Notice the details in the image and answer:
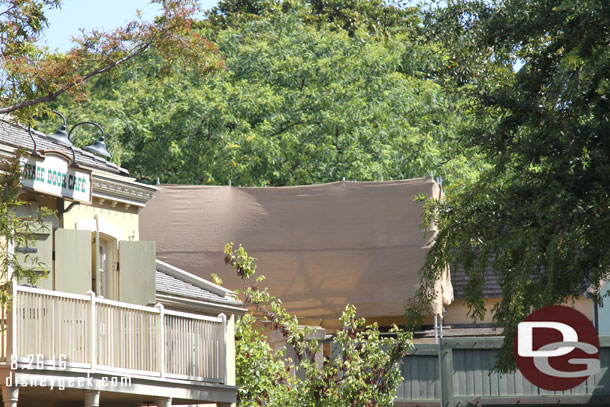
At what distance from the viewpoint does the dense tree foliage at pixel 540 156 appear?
1276cm

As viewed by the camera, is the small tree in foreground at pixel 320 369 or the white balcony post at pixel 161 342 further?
the small tree in foreground at pixel 320 369

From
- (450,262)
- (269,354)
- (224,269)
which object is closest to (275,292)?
(224,269)

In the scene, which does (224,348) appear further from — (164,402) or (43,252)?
(43,252)

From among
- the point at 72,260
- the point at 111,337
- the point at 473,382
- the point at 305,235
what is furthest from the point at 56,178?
the point at 305,235

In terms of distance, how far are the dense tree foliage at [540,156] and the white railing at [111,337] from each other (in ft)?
12.5

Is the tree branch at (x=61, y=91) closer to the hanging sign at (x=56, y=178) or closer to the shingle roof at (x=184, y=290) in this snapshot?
the hanging sign at (x=56, y=178)

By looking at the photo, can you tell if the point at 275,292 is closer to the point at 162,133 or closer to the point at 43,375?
the point at 162,133

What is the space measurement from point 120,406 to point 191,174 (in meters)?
15.5

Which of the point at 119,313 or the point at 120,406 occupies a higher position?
the point at 119,313

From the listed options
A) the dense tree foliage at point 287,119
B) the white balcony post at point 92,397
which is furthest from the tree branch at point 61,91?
the dense tree foliage at point 287,119

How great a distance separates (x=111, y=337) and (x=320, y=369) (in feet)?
20.9

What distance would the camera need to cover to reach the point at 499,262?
14703mm

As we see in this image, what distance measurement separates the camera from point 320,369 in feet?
63.8

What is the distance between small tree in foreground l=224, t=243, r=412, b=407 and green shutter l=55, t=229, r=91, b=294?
15.5 ft
